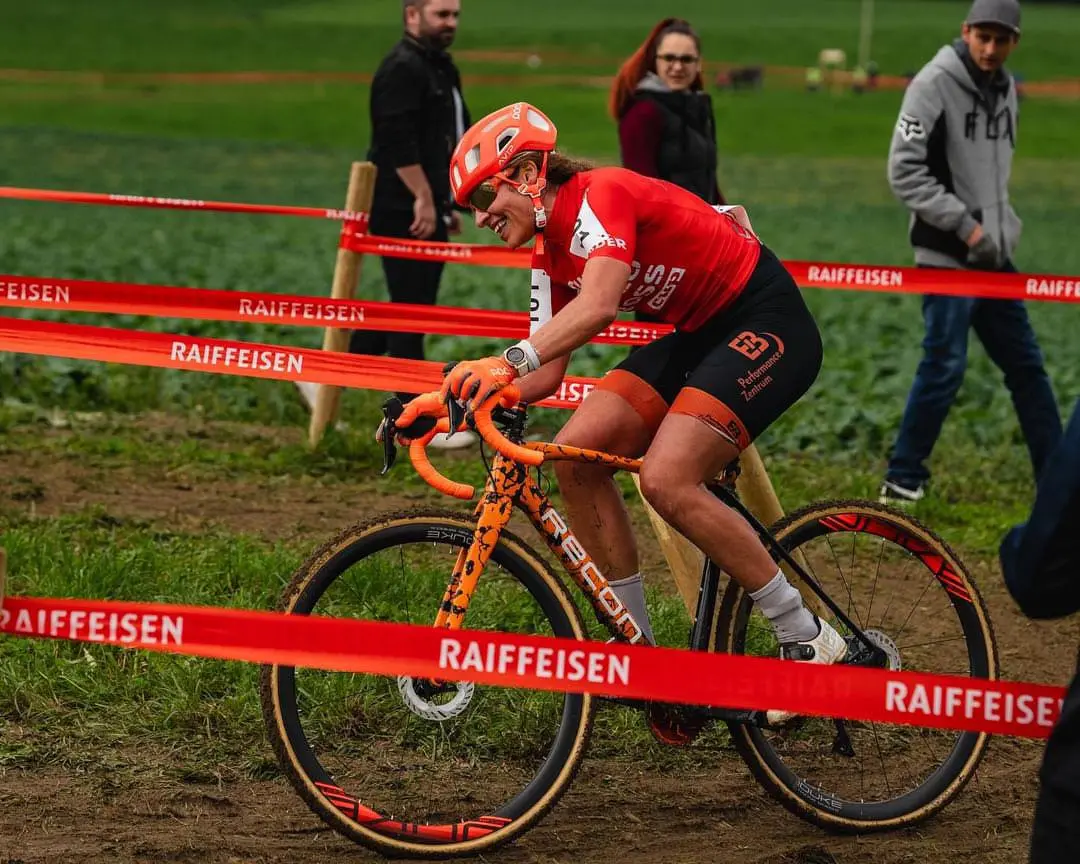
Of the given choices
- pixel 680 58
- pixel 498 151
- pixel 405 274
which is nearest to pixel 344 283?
pixel 405 274

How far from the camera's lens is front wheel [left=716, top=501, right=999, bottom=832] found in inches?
201

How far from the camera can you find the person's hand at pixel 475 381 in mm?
4391

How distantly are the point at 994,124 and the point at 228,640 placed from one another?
602 cm

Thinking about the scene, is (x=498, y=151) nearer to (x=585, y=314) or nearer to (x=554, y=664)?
(x=585, y=314)

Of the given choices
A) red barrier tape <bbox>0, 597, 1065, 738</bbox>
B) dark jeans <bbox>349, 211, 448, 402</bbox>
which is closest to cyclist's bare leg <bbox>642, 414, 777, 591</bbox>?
red barrier tape <bbox>0, 597, 1065, 738</bbox>

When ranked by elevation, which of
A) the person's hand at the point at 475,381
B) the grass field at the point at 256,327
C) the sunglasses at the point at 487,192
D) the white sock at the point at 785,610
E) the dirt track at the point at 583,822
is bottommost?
the grass field at the point at 256,327

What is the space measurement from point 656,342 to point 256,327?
8.76 meters

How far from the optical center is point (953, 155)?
866 cm

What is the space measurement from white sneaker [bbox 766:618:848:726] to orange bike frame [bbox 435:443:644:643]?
0.44 meters

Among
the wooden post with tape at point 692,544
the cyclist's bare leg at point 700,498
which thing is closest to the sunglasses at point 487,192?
the cyclist's bare leg at point 700,498

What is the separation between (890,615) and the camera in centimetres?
693

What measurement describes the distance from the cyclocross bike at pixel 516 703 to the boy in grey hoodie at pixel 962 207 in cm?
261

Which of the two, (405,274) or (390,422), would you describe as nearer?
(390,422)

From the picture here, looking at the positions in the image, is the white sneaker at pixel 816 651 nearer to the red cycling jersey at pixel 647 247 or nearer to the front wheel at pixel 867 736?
the front wheel at pixel 867 736
